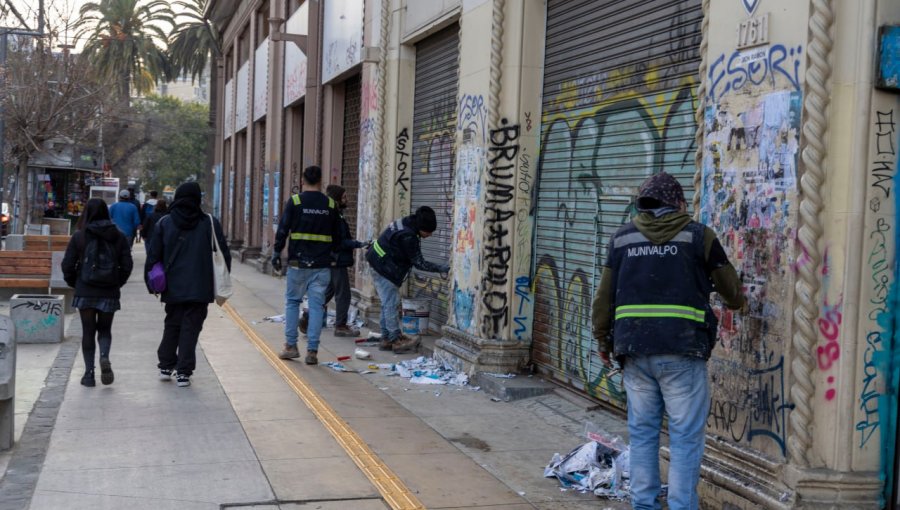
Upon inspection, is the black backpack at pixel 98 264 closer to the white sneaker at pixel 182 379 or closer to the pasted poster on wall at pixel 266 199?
the white sneaker at pixel 182 379

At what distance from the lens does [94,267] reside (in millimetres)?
7910

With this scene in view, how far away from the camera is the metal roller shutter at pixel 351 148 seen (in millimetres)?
15695

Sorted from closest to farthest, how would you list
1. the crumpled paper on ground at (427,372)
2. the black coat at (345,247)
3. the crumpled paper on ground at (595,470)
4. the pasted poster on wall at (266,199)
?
the crumpled paper on ground at (595,470) → the crumpled paper on ground at (427,372) → the black coat at (345,247) → the pasted poster on wall at (266,199)

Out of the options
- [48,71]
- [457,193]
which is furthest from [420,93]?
[48,71]

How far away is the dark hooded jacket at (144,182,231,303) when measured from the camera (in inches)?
319

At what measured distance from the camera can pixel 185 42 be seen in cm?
4134

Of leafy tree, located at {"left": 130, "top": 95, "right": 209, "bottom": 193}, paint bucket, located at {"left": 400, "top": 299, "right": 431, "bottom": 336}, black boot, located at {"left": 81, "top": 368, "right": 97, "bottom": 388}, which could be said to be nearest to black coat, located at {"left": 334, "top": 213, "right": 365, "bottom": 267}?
paint bucket, located at {"left": 400, "top": 299, "right": 431, "bottom": 336}

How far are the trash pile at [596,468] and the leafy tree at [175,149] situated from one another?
56.6 m

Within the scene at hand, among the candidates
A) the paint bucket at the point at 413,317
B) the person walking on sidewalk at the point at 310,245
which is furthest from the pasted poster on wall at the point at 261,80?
the person walking on sidewalk at the point at 310,245

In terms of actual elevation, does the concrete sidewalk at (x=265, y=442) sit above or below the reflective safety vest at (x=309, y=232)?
below

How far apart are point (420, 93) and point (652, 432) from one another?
829cm

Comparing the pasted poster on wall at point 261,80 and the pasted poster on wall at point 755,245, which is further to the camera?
the pasted poster on wall at point 261,80

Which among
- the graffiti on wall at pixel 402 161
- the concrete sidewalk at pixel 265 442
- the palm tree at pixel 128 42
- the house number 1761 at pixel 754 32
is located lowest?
the concrete sidewalk at pixel 265 442

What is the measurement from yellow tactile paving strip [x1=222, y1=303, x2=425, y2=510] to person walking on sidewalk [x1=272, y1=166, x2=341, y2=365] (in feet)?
2.17
